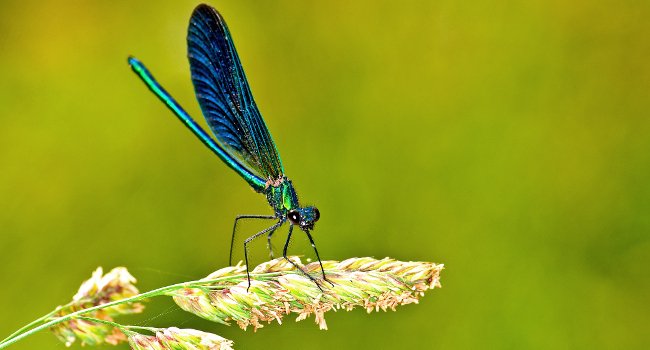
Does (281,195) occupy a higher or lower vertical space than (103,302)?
higher

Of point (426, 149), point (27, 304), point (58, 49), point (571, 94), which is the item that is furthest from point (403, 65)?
point (27, 304)

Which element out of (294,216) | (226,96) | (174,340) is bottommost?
(174,340)

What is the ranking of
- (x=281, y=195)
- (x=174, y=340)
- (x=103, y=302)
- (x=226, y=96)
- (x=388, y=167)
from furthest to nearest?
1. (x=388, y=167)
2. (x=226, y=96)
3. (x=281, y=195)
4. (x=103, y=302)
5. (x=174, y=340)

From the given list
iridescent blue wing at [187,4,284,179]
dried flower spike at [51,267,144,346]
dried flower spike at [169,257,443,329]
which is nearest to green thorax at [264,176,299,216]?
iridescent blue wing at [187,4,284,179]

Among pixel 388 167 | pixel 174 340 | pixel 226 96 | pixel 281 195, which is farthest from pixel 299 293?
pixel 388 167

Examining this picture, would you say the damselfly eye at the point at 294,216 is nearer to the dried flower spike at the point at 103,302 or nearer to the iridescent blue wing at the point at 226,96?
the iridescent blue wing at the point at 226,96

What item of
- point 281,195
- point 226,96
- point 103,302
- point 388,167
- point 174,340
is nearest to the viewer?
point 174,340

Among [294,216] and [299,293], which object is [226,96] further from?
[299,293]

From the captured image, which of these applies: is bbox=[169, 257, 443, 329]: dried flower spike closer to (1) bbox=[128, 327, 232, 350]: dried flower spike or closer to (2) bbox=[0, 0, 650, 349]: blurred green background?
(1) bbox=[128, 327, 232, 350]: dried flower spike

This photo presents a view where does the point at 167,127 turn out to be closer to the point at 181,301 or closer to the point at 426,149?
the point at 426,149
